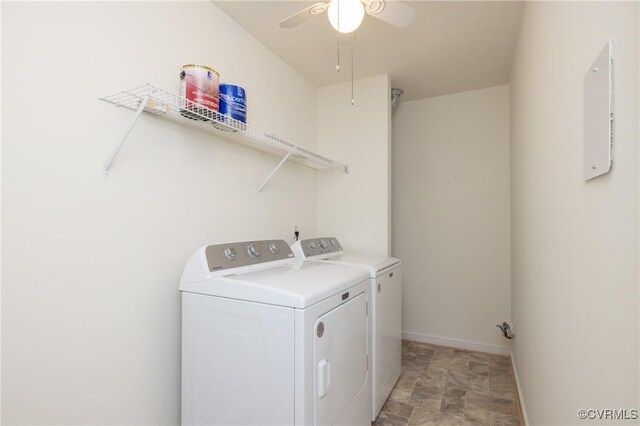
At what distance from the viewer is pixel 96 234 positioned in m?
1.29

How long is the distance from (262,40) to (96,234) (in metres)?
1.73

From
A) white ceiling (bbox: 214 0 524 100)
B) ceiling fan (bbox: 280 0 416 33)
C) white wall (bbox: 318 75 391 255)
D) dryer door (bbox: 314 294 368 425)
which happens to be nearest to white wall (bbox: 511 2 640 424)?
white ceiling (bbox: 214 0 524 100)

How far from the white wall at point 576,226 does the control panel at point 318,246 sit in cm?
133

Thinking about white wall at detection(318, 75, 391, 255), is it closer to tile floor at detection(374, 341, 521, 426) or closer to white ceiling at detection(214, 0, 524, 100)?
white ceiling at detection(214, 0, 524, 100)

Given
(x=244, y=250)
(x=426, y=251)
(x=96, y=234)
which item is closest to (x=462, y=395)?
(x=426, y=251)

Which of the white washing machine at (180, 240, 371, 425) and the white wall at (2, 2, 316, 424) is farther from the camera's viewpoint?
the white washing machine at (180, 240, 371, 425)

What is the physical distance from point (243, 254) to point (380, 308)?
3.20 ft

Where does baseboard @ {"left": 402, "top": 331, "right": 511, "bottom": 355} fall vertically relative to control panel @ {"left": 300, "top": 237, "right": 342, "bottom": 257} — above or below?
below

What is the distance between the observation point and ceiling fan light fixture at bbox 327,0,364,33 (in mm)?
1385

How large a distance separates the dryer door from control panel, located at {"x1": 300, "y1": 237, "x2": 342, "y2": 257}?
1.87 feet

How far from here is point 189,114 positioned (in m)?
1.49

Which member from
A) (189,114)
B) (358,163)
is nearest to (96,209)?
(189,114)

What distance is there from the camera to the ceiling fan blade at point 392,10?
54.8 inches

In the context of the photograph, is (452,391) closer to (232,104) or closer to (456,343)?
(456,343)
